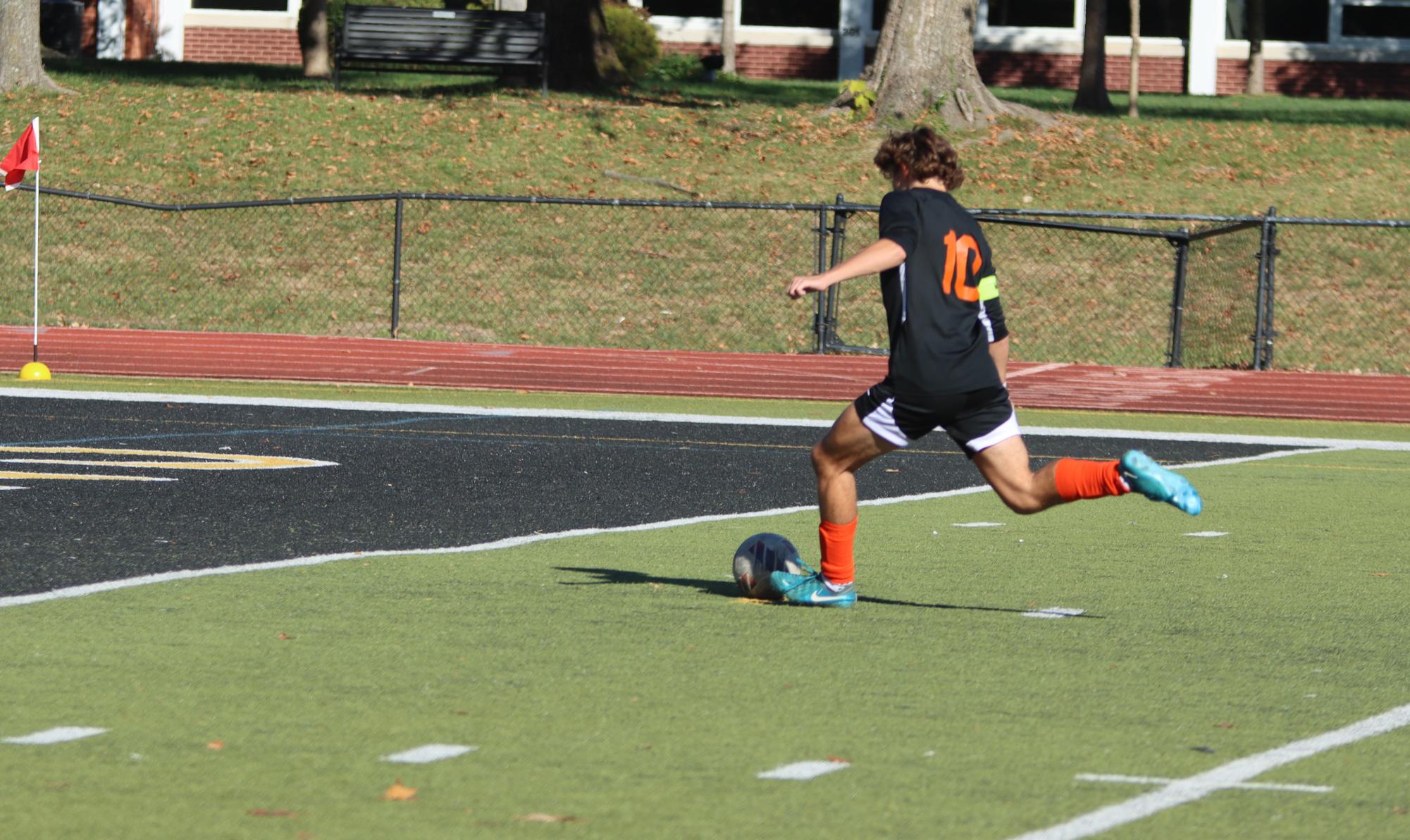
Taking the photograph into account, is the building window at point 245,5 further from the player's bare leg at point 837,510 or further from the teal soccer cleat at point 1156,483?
the teal soccer cleat at point 1156,483

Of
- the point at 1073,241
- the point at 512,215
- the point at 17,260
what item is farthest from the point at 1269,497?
the point at 17,260

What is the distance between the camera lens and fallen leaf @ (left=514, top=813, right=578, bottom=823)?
4.64m

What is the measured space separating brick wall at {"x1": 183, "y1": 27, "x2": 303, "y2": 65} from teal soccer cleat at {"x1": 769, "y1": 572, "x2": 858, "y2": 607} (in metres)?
36.3

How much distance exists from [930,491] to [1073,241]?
12548 mm

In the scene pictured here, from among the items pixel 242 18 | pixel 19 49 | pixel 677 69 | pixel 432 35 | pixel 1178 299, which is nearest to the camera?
pixel 1178 299

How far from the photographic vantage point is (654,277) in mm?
23156

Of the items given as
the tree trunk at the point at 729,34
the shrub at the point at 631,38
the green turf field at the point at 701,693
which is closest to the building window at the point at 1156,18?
the tree trunk at the point at 729,34

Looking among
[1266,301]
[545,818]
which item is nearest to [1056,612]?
[545,818]

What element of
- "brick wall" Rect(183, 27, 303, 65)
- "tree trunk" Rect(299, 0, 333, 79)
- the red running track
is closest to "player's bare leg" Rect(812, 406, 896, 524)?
the red running track

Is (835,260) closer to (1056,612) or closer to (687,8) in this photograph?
(1056,612)

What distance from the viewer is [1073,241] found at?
23875mm

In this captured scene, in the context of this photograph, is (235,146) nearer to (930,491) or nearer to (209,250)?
(209,250)

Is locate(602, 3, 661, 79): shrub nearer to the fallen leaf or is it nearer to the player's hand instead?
the player's hand

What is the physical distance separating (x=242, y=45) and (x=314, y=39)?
9.84m
